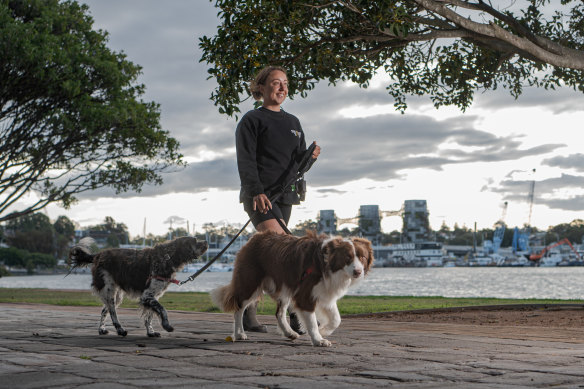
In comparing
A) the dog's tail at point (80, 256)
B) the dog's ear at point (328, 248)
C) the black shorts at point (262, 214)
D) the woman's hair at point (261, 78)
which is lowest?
the dog's tail at point (80, 256)

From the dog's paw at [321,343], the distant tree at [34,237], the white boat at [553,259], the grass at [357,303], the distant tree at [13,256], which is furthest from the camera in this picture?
the white boat at [553,259]

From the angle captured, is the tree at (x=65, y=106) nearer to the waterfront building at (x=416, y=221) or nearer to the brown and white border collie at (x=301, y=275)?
the brown and white border collie at (x=301, y=275)

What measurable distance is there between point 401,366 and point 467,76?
1008 centimetres

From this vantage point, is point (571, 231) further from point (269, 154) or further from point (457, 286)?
point (269, 154)

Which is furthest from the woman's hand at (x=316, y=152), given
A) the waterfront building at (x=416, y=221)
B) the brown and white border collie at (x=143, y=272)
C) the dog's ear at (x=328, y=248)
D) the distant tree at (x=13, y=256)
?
the distant tree at (x=13, y=256)

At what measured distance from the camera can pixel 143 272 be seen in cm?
673

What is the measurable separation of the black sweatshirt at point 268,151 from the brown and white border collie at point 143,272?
0.83 metres

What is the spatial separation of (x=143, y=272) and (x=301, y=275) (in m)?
1.93

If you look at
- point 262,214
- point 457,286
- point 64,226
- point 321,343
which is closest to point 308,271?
point 321,343

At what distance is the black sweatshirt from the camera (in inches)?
257

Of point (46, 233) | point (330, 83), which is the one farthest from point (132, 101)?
point (46, 233)

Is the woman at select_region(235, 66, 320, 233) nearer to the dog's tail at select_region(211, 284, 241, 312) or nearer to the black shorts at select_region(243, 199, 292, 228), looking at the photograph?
the black shorts at select_region(243, 199, 292, 228)

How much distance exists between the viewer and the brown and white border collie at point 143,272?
662 cm

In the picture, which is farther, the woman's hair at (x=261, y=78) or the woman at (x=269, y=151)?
the woman's hair at (x=261, y=78)
